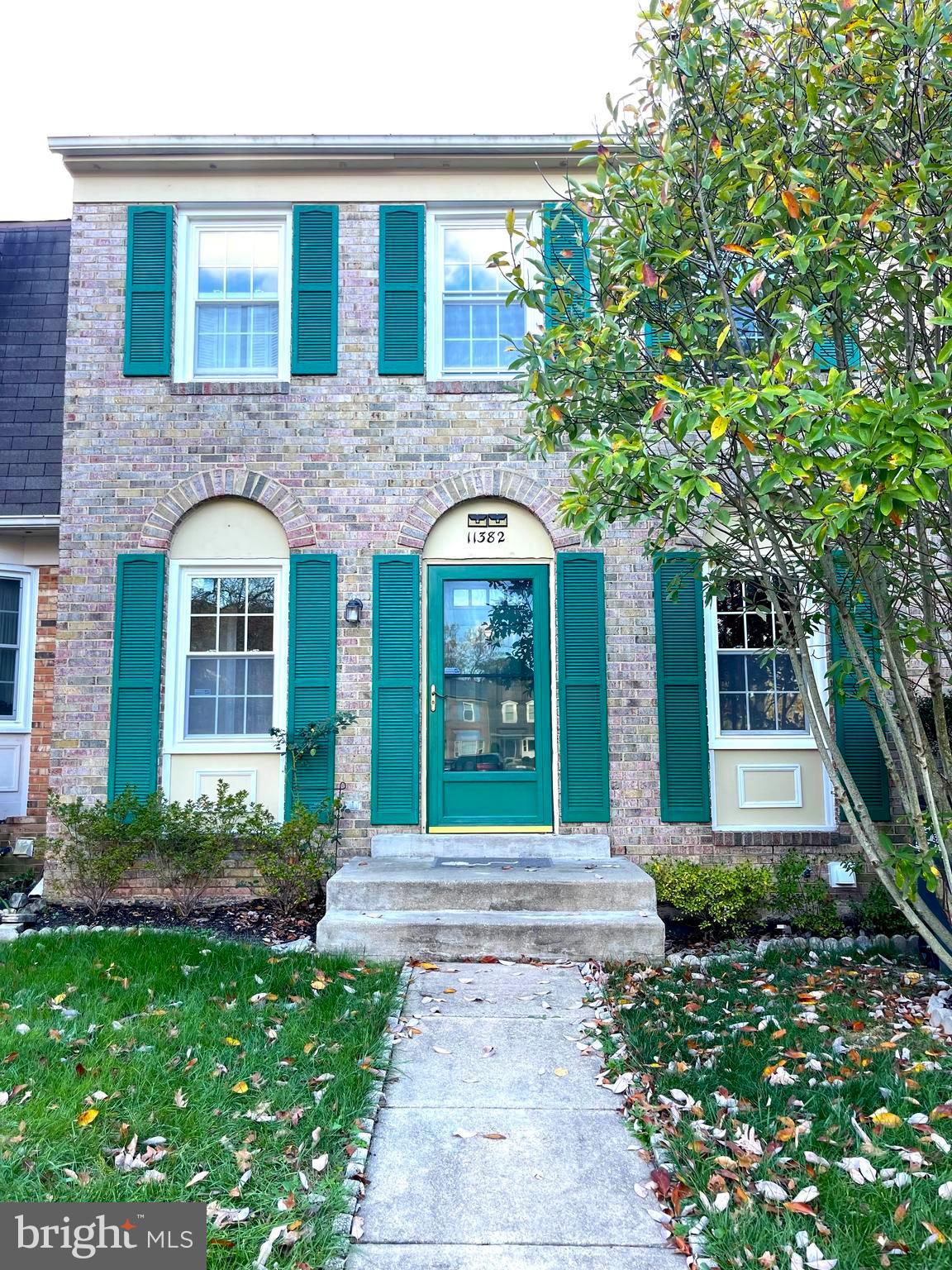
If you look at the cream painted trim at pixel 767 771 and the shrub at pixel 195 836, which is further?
the cream painted trim at pixel 767 771

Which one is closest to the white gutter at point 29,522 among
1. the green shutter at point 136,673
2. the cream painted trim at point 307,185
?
the green shutter at point 136,673

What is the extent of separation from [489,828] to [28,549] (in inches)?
186

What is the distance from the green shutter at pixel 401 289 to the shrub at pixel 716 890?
4422mm

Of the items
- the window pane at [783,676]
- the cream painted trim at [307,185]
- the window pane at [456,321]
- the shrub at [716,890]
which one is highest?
the cream painted trim at [307,185]

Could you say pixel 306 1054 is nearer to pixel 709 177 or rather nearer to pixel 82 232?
pixel 709 177

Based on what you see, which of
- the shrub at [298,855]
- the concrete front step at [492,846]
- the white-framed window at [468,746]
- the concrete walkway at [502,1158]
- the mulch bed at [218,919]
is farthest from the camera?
the white-framed window at [468,746]

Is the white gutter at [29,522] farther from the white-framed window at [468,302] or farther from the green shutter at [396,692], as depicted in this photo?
the white-framed window at [468,302]

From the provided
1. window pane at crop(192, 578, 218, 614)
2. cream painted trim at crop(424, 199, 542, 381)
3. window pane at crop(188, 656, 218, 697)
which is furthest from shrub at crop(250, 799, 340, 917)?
cream painted trim at crop(424, 199, 542, 381)

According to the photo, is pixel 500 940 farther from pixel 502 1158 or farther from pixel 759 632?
pixel 759 632

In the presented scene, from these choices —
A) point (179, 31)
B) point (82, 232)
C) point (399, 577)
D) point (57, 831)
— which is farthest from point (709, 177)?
point (179, 31)

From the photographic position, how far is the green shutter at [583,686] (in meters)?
6.68

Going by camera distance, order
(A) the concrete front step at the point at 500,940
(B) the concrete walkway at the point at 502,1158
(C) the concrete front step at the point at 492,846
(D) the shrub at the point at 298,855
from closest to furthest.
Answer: (B) the concrete walkway at the point at 502,1158 → (A) the concrete front step at the point at 500,940 → (D) the shrub at the point at 298,855 → (C) the concrete front step at the point at 492,846

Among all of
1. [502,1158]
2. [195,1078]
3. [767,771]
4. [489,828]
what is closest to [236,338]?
[489,828]

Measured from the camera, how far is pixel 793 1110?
3.28m
